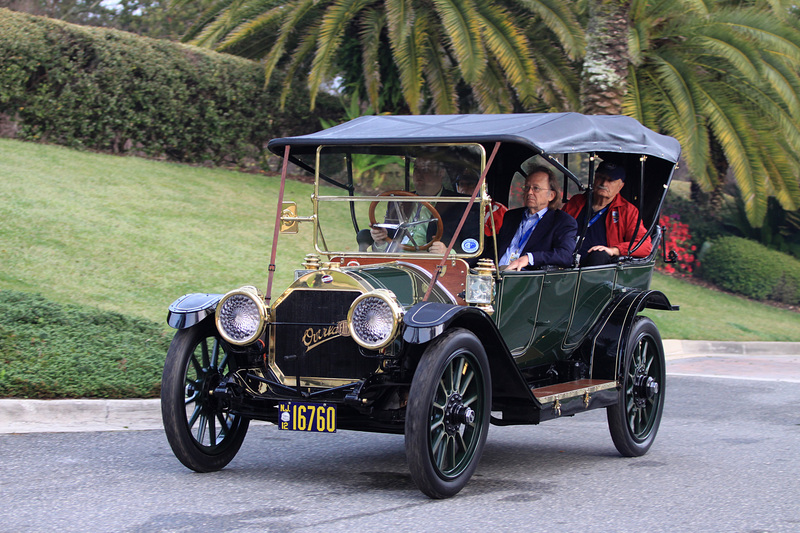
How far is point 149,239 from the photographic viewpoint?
1255 cm

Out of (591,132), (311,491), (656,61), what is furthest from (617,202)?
(656,61)

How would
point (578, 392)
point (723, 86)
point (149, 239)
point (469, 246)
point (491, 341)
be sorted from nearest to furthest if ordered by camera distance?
Result: point (491, 341) → point (469, 246) → point (578, 392) → point (149, 239) → point (723, 86)

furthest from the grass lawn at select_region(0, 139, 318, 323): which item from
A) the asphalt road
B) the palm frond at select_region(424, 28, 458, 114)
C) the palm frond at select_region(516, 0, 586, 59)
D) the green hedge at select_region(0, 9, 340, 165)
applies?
the palm frond at select_region(516, 0, 586, 59)

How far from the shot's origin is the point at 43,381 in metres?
6.86

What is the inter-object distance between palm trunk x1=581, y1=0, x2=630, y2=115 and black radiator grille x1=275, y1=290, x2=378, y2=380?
1014 cm

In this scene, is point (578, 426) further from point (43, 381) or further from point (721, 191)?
point (721, 191)

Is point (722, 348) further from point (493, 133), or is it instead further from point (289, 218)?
point (289, 218)

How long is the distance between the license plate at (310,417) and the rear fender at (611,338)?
2.39m

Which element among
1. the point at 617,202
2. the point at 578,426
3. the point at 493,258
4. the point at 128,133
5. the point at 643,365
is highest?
the point at 128,133

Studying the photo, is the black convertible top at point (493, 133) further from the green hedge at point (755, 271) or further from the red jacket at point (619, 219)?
the green hedge at point (755, 271)

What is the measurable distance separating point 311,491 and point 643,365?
294 cm

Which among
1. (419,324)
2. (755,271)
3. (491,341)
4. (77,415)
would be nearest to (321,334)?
(419,324)

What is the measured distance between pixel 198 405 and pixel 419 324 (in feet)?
5.03

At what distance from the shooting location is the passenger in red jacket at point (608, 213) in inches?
287
